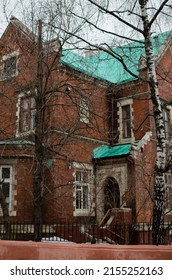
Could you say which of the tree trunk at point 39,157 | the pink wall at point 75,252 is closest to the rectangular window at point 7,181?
the tree trunk at point 39,157

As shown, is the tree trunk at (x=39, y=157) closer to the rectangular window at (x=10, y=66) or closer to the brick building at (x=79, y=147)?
the brick building at (x=79, y=147)

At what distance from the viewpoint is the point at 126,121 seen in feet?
74.0

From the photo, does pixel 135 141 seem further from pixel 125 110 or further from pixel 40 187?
pixel 40 187

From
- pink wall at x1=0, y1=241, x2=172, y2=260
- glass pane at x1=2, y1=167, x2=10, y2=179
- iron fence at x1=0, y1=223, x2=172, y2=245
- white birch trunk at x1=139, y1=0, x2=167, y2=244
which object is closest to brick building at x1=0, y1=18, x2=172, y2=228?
glass pane at x1=2, y1=167, x2=10, y2=179

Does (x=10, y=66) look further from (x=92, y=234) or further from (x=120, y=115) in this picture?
(x=120, y=115)

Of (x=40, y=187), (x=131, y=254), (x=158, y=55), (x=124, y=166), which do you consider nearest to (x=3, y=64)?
(x=40, y=187)

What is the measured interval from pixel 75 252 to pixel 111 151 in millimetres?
14483

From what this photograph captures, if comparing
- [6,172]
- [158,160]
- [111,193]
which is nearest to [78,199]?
[111,193]

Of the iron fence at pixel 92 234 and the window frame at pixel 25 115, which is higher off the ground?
the window frame at pixel 25 115

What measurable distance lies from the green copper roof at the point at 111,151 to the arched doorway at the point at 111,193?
1351 mm

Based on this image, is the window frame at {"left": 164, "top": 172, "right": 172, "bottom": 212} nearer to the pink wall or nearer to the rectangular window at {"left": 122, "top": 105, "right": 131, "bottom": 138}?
the rectangular window at {"left": 122, "top": 105, "right": 131, "bottom": 138}

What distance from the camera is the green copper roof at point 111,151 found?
1973 centimetres

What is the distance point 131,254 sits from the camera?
6543 millimetres

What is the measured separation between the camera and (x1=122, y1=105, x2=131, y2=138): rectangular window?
73.2ft
